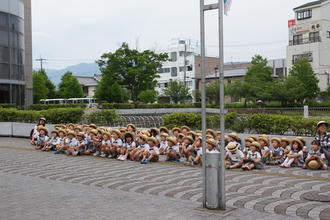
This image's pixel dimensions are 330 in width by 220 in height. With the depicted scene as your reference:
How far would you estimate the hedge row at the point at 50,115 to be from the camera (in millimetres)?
19827

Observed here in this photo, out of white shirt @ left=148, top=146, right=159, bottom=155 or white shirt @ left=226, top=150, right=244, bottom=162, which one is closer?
white shirt @ left=226, top=150, right=244, bottom=162

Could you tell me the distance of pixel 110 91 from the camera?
4653 centimetres

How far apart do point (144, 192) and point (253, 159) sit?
3.64m

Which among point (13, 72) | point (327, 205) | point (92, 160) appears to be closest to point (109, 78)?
point (13, 72)

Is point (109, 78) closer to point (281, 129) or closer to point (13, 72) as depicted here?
point (13, 72)

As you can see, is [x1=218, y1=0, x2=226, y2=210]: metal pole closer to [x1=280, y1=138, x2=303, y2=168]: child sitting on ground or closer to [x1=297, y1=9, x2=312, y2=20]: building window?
[x1=280, y1=138, x2=303, y2=168]: child sitting on ground

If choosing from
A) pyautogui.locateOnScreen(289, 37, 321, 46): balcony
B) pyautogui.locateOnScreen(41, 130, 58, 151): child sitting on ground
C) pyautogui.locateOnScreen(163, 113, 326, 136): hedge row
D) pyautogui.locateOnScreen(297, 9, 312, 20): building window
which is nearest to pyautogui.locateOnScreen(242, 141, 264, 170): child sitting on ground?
pyautogui.locateOnScreen(163, 113, 326, 136): hedge row

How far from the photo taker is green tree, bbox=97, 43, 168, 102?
132 ft

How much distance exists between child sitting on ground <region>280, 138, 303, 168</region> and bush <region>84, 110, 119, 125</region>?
1120 centimetres

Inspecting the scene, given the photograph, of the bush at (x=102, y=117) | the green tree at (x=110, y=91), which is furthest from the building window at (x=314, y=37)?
the bush at (x=102, y=117)

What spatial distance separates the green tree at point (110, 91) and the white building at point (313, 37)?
73.0ft

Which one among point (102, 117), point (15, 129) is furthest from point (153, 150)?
point (15, 129)

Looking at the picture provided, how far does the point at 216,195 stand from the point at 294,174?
3.72 m

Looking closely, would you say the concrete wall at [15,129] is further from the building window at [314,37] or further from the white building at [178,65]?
the white building at [178,65]
